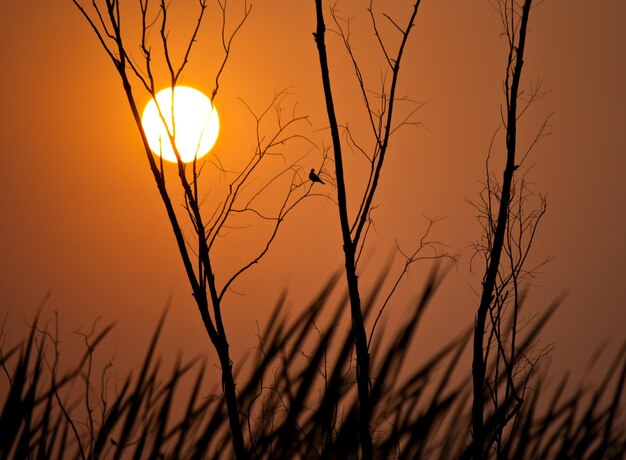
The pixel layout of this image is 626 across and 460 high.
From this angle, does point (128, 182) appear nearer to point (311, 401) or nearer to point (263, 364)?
point (263, 364)

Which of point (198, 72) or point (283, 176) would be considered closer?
point (198, 72)

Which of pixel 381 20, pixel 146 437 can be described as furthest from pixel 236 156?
pixel 146 437

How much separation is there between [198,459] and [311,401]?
0.52 m

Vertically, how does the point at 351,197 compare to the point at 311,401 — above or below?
above

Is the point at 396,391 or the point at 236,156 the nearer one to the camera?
the point at 236,156

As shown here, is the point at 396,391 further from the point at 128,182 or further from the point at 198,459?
the point at 128,182

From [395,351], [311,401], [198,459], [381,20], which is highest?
[381,20]

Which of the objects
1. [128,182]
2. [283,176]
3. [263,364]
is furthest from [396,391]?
[128,182]

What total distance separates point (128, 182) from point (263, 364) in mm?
943

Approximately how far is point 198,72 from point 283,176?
53 centimetres

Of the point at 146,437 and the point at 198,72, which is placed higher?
the point at 198,72

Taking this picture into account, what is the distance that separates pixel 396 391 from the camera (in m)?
2.74

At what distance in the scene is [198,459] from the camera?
8.77ft

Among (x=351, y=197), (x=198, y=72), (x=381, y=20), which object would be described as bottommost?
(x=351, y=197)
